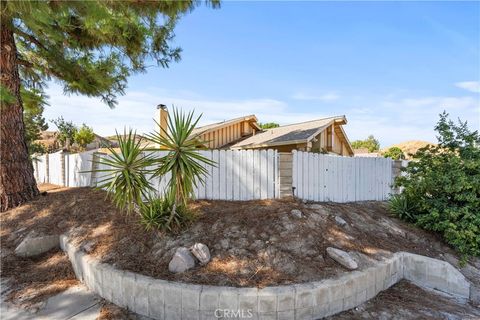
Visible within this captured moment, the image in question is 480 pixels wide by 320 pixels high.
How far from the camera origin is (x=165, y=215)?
4.30 m

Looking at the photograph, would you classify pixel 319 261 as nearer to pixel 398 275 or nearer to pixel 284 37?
pixel 398 275

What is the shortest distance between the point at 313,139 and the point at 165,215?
7.82 m

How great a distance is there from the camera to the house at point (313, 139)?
10438mm

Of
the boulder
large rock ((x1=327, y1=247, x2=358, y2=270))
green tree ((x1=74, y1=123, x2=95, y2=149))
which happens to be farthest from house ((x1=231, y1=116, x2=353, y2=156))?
green tree ((x1=74, y1=123, x2=95, y2=149))

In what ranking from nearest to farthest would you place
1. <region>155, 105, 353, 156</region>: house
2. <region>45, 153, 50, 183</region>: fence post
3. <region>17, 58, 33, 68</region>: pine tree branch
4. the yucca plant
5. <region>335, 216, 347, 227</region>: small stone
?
the yucca plant
<region>335, 216, 347, 227</region>: small stone
<region>17, 58, 33, 68</region>: pine tree branch
<region>155, 105, 353, 156</region>: house
<region>45, 153, 50, 183</region>: fence post

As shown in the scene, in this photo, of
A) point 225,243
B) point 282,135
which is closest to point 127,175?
point 225,243

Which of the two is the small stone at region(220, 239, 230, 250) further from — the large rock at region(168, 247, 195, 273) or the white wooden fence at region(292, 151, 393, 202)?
the white wooden fence at region(292, 151, 393, 202)

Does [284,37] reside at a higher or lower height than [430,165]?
higher

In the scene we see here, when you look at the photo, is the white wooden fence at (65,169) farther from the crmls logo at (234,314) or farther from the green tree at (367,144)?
the green tree at (367,144)

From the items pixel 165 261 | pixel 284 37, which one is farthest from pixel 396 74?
pixel 165 261

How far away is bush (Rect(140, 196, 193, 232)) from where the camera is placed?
4230mm

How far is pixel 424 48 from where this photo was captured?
749cm

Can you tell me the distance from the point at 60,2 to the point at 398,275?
703 centimetres

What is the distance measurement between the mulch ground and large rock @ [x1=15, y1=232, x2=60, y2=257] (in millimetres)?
129
